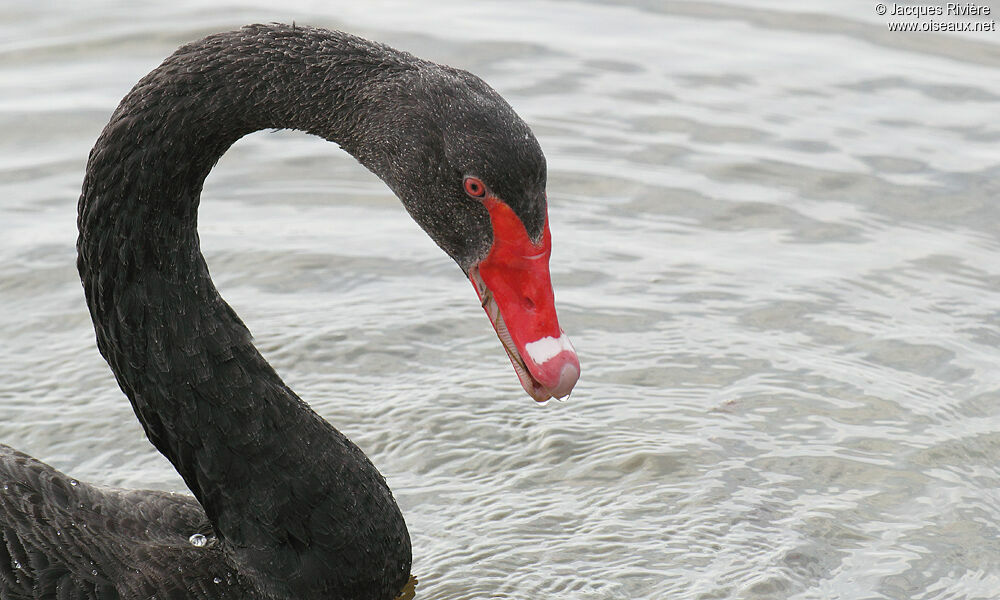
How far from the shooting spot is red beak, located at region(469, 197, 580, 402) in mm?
3807

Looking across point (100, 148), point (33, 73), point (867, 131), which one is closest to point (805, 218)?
point (867, 131)

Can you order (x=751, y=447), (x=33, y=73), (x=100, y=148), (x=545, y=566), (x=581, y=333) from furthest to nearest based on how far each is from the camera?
1. (x=33, y=73)
2. (x=581, y=333)
3. (x=751, y=447)
4. (x=545, y=566)
5. (x=100, y=148)

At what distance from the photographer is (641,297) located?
6664 millimetres

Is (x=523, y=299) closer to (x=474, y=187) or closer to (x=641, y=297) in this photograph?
(x=474, y=187)

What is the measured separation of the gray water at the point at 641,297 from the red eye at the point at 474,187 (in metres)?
1.61

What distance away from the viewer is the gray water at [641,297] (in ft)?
16.7

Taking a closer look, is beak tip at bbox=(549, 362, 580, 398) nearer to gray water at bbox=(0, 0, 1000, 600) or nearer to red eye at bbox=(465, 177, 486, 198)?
red eye at bbox=(465, 177, 486, 198)

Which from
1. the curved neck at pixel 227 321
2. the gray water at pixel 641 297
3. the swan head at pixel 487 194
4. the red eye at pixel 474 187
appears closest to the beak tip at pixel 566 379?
the swan head at pixel 487 194

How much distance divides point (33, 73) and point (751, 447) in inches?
225

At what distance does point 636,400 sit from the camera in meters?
5.93

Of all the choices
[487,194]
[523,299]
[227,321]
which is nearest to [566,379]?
[523,299]

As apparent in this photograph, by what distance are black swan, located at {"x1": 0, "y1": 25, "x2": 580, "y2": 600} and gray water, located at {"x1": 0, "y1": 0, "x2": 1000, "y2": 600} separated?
0.65 metres

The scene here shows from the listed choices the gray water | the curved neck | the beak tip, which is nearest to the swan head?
the beak tip

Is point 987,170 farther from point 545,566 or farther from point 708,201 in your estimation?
point 545,566
